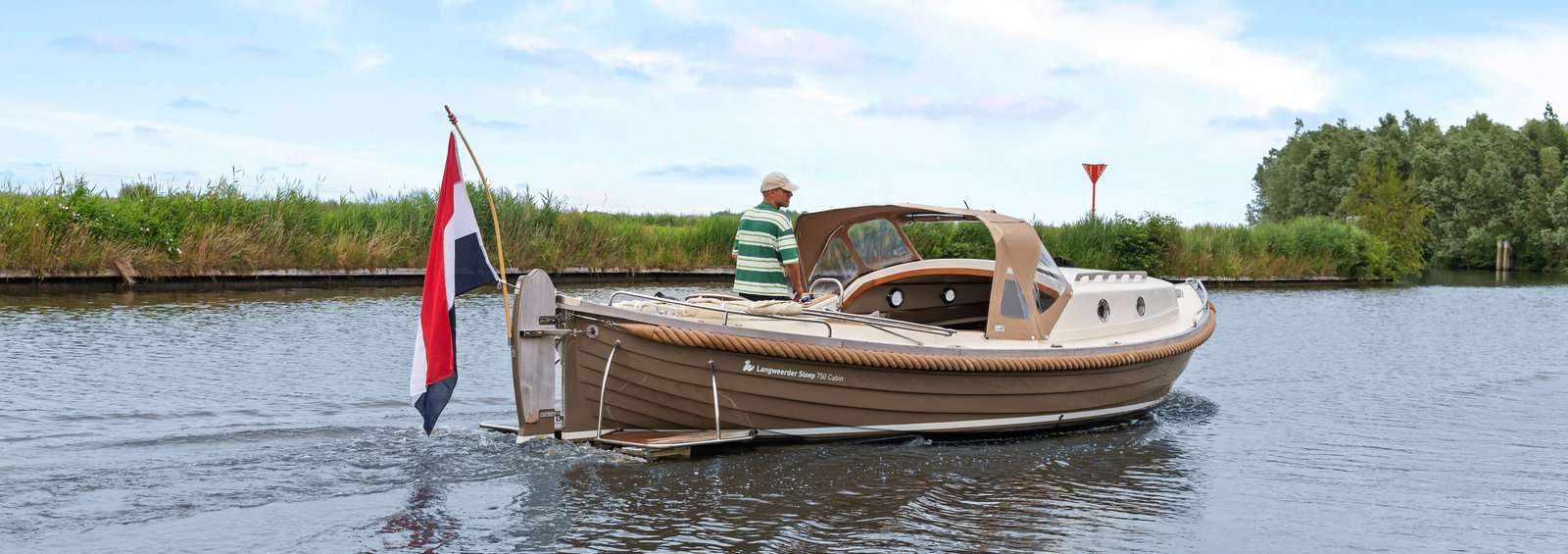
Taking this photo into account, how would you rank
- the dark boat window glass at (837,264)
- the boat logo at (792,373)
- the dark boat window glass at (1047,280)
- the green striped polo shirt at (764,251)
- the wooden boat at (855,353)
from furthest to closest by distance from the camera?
the dark boat window glass at (837,264) < the dark boat window glass at (1047,280) < the green striped polo shirt at (764,251) < the boat logo at (792,373) < the wooden boat at (855,353)

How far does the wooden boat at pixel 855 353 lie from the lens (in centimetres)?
646

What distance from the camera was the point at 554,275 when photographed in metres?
23.0

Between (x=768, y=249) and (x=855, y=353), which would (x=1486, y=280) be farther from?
(x=855, y=353)

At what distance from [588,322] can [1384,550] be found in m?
4.45

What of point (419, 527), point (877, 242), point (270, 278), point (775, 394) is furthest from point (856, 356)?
point (270, 278)

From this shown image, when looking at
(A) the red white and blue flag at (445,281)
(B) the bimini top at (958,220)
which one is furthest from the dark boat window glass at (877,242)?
(A) the red white and blue flag at (445,281)

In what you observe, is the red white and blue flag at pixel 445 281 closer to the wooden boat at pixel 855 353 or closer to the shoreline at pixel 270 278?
the wooden boat at pixel 855 353

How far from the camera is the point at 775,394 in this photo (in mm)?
6758

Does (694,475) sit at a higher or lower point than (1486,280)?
lower

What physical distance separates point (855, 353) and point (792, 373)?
40 cm

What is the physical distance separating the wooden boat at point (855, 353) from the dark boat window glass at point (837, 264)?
0.01 metres

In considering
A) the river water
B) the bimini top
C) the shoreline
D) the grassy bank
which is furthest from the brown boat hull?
the grassy bank

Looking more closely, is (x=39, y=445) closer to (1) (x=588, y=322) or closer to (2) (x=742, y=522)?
(1) (x=588, y=322)

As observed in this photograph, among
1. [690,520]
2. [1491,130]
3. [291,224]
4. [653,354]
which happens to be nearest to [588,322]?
[653,354]
